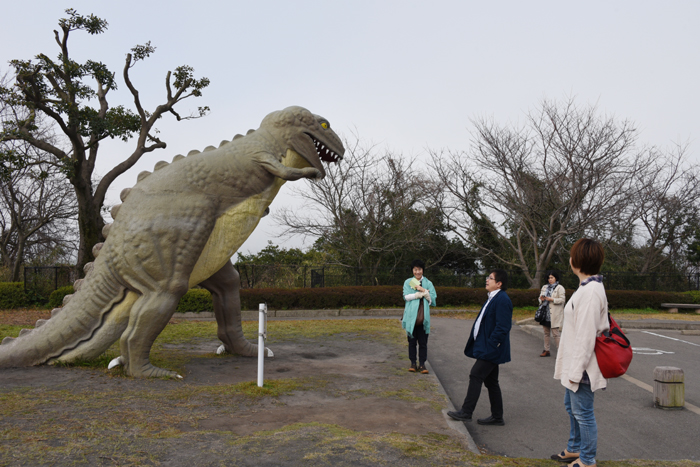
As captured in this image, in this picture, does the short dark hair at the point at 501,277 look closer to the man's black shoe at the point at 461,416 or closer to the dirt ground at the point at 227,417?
the man's black shoe at the point at 461,416

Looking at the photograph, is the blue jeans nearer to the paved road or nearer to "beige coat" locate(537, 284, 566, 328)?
the paved road

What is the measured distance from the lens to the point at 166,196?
234 inches

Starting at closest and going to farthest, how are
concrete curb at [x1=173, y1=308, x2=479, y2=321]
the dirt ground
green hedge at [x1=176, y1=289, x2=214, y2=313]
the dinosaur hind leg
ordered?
the dirt ground, the dinosaur hind leg, concrete curb at [x1=173, y1=308, x2=479, y2=321], green hedge at [x1=176, y1=289, x2=214, y2=313]

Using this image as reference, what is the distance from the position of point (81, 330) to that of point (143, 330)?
35.9 inches

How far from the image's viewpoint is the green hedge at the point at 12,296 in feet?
54.5

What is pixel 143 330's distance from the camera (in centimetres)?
567

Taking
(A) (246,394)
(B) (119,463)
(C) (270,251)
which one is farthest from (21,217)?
(B) (119,463)

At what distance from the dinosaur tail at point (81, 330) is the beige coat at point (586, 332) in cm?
493

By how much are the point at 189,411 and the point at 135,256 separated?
6.89ft

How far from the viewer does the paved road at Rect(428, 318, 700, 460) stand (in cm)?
414

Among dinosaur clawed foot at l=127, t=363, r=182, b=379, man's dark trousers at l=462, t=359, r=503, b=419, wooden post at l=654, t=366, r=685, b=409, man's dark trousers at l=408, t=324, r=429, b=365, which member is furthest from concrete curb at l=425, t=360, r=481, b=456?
dinosaur clawed foot at l=127, t=363, r=182, b=379

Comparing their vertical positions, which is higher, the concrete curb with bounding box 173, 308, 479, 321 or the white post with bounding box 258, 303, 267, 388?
the white post with bounding box 258, 303, 267, 388

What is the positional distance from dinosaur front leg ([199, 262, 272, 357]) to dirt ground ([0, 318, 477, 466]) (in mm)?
451

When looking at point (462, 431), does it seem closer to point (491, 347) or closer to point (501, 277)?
point (491, 347)
